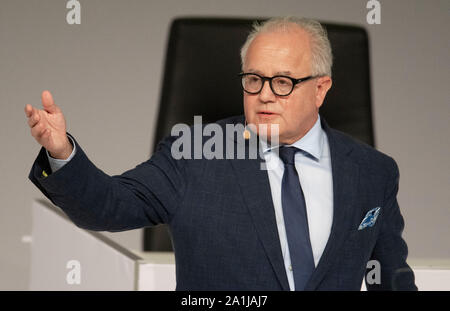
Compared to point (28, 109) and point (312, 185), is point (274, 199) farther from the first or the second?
point (28, 109)

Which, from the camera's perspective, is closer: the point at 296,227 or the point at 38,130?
the point at 38,130

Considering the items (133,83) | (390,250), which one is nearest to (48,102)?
(390,250)

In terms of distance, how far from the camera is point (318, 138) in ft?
4.40

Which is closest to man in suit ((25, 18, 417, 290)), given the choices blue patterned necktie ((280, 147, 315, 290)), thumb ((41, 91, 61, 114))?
blue patterned necktie ((280, 147, 315, 290))

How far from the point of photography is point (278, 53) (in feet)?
4.13

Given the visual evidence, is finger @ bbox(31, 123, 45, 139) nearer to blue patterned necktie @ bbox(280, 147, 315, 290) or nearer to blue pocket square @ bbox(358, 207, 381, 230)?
blue patterned necktie @ bbox(280, 147, 315, 290)

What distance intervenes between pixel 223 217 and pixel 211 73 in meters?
0.76

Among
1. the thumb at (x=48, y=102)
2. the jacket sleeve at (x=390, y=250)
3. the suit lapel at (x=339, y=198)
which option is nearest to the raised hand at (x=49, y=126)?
the thumb at (x=48, y=102)

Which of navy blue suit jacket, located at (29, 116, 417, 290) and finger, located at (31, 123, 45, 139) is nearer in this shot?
finger, located at (31, 123, 45, 139)

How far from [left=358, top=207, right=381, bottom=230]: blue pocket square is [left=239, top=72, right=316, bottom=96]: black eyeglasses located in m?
0.25

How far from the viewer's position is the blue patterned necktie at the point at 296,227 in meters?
1.20

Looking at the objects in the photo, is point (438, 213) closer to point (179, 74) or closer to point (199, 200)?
point (179, 74)

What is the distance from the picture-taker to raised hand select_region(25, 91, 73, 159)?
3.23 feet
